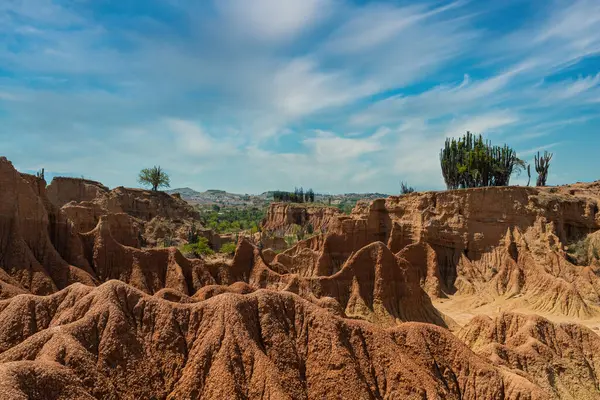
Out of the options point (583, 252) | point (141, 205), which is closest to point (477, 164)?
point (583, 252)

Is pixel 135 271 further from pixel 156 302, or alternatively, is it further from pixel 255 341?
pixel 255 341

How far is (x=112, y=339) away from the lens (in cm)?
1529

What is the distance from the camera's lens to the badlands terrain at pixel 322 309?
15219 mm

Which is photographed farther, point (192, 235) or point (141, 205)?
point (141, 205)

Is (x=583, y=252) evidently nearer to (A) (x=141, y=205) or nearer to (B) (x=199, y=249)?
(B) (x=199, y=249)

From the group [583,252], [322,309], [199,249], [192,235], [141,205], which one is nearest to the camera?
[322,309]

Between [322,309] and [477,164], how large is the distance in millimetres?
51250

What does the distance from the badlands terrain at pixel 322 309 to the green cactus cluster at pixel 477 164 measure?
10877 millimetres

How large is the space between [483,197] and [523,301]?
39.1 ft

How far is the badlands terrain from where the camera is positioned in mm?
15219

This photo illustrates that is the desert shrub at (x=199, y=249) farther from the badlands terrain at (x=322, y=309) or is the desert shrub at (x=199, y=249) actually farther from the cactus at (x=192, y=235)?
the badlands terrain at (x=322, y=309)

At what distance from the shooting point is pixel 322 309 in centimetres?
1791

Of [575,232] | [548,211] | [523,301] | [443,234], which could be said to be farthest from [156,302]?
[575,232]

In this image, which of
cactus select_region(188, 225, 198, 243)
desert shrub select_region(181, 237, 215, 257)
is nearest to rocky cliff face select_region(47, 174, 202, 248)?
cactus select_region(188, 225, 198, 243)
